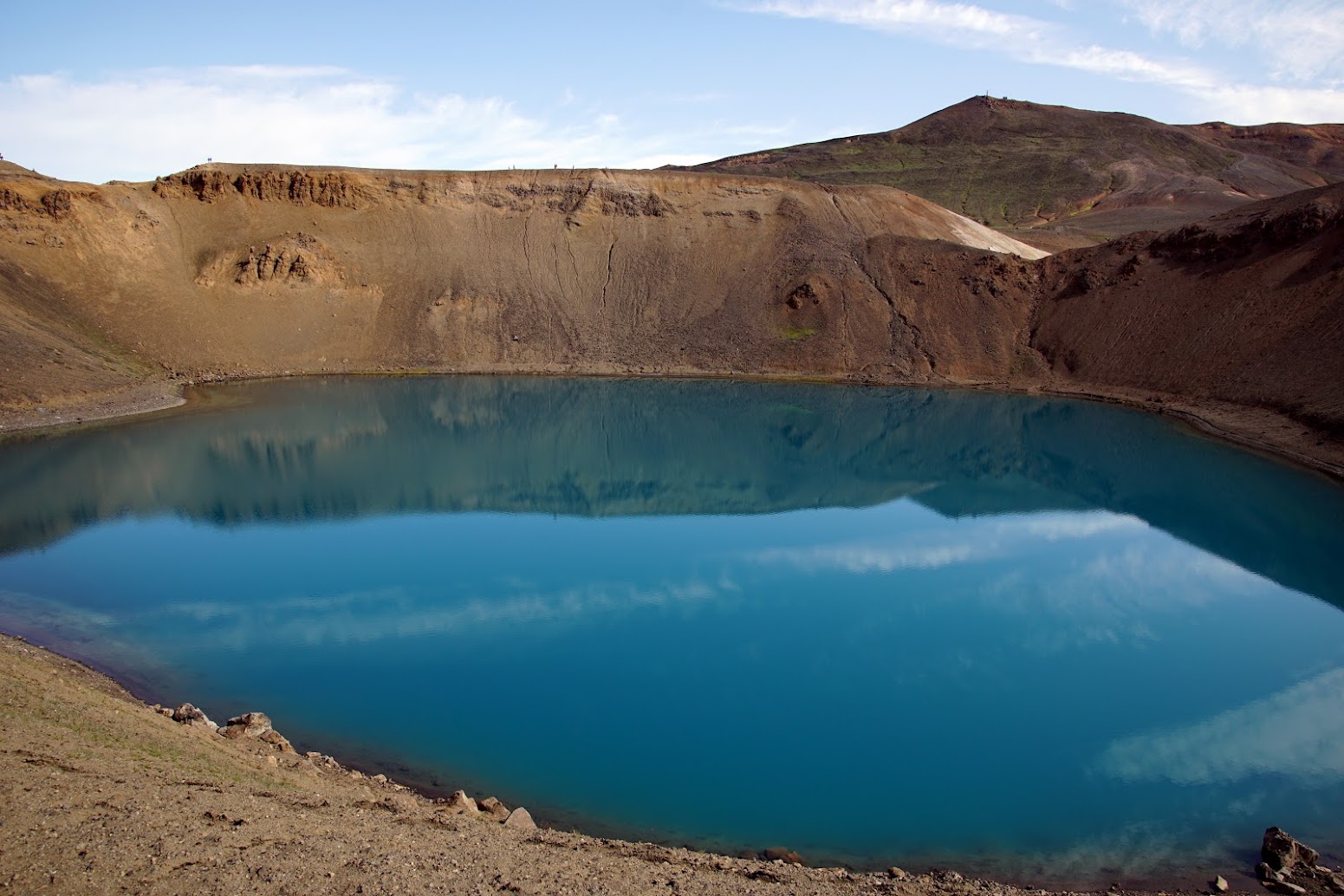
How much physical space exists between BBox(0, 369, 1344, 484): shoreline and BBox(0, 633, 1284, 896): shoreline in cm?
2817

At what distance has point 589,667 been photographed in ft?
57.2

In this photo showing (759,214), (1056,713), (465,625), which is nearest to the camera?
(1056,713)

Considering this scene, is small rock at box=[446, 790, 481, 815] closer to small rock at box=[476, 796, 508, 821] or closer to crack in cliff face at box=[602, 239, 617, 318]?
small rock at box=[476, 796, 508, 821]

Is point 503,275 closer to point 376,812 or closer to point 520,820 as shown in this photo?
point 520,820

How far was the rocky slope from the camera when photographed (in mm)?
47656

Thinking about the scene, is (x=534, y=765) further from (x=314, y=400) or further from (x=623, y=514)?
(x=314, y=400)

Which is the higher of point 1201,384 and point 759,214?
point 759,214

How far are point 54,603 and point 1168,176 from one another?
4701 inches

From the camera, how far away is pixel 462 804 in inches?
481

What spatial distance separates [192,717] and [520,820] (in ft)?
19.0

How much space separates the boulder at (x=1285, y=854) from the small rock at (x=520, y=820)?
934 cm

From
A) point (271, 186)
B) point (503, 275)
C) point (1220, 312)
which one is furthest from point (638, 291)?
point (1220, 312)

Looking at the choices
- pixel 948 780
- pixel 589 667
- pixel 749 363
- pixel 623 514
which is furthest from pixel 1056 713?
pixel 749 363

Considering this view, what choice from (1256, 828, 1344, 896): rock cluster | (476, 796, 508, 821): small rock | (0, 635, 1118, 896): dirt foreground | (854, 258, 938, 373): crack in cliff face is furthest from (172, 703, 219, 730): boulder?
(854, 258, 938, 373): crack in cliff face
